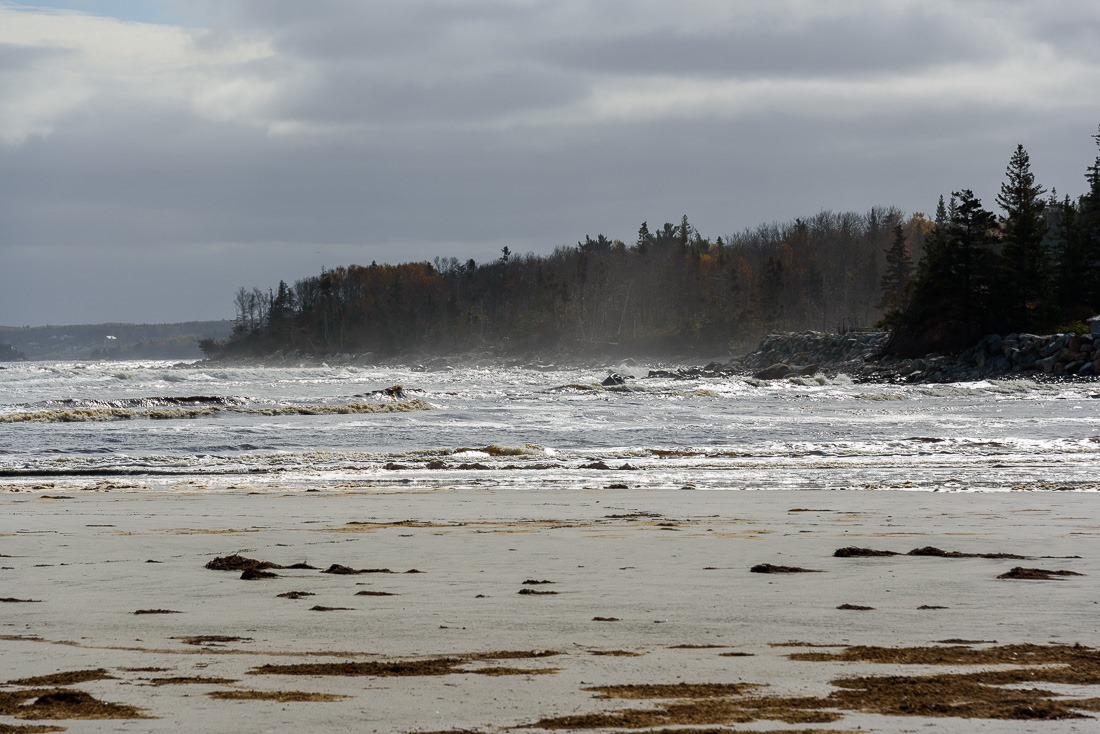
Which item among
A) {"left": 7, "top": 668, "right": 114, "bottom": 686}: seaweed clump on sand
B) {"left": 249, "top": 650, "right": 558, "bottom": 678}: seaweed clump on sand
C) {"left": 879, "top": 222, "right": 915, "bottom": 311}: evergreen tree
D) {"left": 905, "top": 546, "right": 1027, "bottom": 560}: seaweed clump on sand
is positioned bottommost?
{"left": 905, "top": 546, "right": 1027, "bottom": 560}: seaweed clump on sand

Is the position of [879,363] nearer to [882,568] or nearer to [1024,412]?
[1024,412]

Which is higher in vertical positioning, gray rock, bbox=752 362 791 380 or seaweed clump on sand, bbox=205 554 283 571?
seaweed clump on sand, bbox=205 554 283 571

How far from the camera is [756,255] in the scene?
135m

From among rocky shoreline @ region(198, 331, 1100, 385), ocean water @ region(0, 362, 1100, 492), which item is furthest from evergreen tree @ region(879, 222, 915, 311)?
ocean water @ region(0, 362, 1100, 492)

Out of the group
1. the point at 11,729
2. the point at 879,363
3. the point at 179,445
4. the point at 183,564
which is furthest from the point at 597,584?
the point at 879,363

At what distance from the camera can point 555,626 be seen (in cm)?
524

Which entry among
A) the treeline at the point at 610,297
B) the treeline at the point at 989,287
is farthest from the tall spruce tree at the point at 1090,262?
the treeline at the point at 610,297

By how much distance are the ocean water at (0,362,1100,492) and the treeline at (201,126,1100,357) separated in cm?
1616

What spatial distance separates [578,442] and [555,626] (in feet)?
50.9

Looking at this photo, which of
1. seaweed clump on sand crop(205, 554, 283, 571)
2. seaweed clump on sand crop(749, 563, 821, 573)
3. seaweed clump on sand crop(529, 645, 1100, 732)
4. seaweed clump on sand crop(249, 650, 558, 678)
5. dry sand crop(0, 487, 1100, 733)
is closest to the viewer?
seaweed clump on sand crop(529, 645, 1100, 732)

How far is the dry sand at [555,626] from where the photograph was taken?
147 inches

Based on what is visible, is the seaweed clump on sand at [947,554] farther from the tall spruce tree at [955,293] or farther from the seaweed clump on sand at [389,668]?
Answer: the tall spruce tree at [955,293]

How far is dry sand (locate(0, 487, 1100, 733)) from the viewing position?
3.74m

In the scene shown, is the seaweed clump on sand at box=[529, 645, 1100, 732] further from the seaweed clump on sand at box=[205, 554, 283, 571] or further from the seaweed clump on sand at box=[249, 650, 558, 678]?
the seaweed clump on sand at box=[205, 554, 283, 571]
